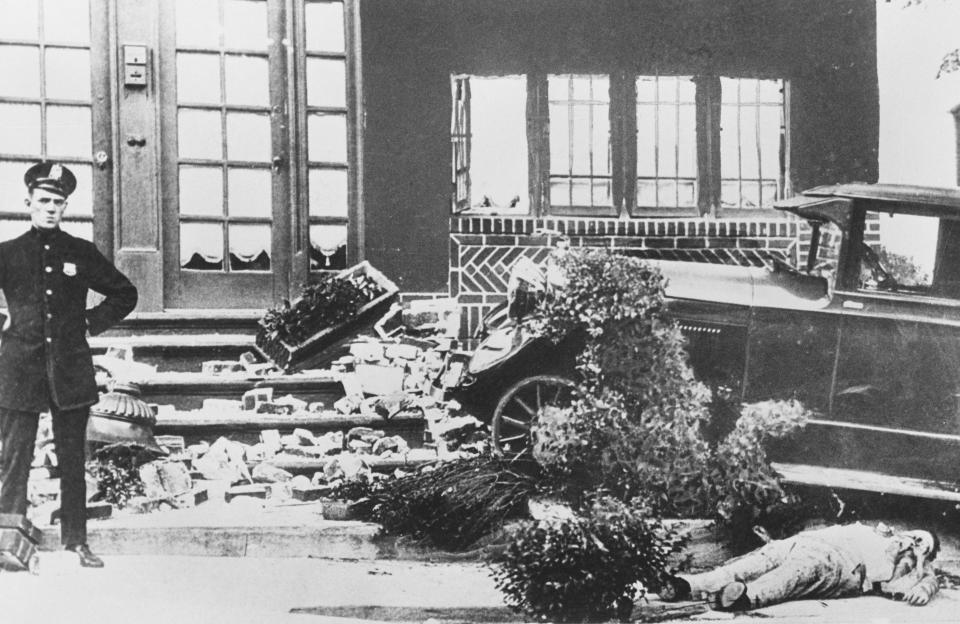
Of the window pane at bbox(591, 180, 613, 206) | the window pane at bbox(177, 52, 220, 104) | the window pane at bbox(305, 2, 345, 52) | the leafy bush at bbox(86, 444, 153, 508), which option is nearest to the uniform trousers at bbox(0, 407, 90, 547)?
the leafy bush at bbox(86, 444, 153, 508)

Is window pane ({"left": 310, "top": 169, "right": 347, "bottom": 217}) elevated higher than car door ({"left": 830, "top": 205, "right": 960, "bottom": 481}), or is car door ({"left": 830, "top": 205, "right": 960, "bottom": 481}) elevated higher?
window pane ({"left": 310, "top": 169, "right": 347, "bottom": 217})

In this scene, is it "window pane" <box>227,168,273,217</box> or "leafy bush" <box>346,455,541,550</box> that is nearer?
"leafy bush" <box>346,455,541,550</box>

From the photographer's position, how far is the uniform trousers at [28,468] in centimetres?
351

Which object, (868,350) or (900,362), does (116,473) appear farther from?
(900,362)

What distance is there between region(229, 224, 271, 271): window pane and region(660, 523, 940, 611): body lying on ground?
241 centimetres

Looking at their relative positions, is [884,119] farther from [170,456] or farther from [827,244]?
[170,456]

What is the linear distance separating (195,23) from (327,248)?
124 centimetres

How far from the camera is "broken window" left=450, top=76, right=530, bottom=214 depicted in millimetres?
4273

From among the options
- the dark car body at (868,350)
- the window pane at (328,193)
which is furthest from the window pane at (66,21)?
the dark car body at (868,350)

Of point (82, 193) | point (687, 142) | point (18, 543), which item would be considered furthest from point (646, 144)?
point (18, 543)

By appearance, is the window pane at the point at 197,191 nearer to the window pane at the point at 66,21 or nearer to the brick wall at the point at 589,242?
the window pane at the point at 66,21

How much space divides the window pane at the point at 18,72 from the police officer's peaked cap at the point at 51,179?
382 millimetres

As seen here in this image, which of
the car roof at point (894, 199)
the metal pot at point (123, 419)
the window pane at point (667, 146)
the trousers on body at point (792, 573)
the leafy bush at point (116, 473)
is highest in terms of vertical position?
the window pane at point (667, 146)

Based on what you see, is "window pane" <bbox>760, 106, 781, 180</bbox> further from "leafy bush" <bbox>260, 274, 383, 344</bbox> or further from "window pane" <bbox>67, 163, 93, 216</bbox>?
"window pane" <bbox>67, 163, 93, 216</bbox>
